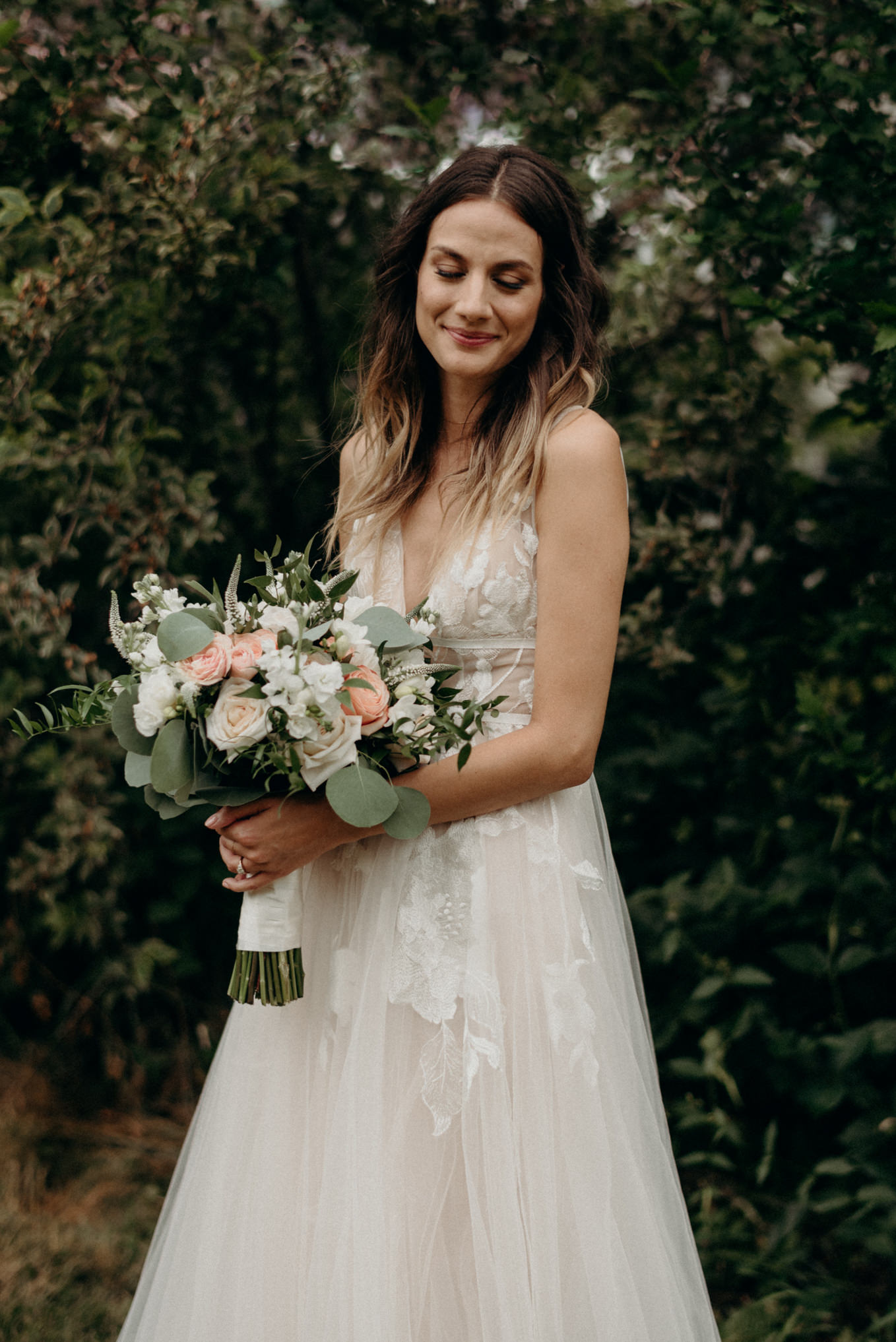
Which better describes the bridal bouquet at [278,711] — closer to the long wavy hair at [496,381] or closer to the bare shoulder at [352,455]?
the long wavy hair at [496,381]

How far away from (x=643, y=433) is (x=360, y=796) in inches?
67.2

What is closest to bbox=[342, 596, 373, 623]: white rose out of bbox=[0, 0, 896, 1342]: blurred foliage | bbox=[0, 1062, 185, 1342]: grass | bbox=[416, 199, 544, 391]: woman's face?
bbox=[416, 199, 544, 391]: woman's face

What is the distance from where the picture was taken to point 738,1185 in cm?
287

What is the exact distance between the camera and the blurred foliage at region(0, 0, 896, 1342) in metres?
2.41

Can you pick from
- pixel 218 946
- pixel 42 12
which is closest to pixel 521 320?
pixel 42 12

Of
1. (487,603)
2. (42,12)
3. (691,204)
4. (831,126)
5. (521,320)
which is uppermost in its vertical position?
(42,12)

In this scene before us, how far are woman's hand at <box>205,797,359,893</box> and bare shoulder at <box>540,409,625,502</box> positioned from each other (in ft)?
2.08

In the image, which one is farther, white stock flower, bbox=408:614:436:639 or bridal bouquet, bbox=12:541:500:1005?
white stock flower, bbox=408:614:436:639

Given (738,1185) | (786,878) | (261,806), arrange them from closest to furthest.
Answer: (261,806), (786,878), (738,1185)

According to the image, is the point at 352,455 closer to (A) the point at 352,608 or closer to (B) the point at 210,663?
(A) the point at 352,608

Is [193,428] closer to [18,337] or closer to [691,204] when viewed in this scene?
[18,337]

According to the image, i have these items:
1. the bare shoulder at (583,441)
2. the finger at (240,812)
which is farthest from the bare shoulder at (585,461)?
the finger at (240,812)

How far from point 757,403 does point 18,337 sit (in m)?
1.85

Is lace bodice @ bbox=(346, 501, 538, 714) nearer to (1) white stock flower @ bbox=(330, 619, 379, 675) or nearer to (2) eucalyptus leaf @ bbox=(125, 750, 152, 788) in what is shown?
(1) white stock flower @ bbox=(330, 619, 379, 675)
